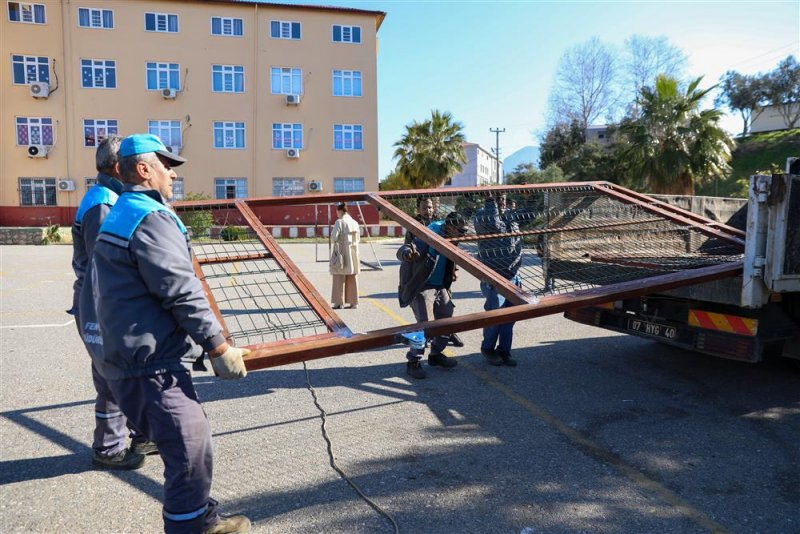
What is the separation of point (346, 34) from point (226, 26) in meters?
6.55

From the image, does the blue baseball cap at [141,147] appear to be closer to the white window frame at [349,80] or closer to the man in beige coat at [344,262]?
the man in beige coat at [344,262]

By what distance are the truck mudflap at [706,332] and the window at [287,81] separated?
3020 cm

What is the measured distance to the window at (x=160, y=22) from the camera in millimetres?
30922

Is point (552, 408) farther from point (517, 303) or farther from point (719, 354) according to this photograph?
point (517, 303)

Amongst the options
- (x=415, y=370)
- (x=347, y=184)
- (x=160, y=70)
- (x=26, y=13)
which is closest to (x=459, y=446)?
(x=415, y=370)

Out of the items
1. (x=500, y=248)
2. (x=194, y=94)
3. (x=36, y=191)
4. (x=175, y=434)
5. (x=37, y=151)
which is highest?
(x=194, y=94)

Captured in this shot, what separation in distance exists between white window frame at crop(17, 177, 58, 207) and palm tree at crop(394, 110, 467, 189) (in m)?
19.6

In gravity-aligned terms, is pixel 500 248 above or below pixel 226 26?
below

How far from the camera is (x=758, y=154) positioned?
4403cm

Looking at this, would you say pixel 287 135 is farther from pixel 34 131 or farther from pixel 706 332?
pixel 706 332

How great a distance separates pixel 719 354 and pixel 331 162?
30260 mm

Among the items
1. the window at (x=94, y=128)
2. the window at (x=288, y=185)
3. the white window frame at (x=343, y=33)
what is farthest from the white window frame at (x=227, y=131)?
the white window frame at (x=343, y=33)

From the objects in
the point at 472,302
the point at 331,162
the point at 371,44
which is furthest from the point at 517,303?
the point at 371,44

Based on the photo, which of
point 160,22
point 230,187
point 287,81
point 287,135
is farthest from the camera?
point 287,135
